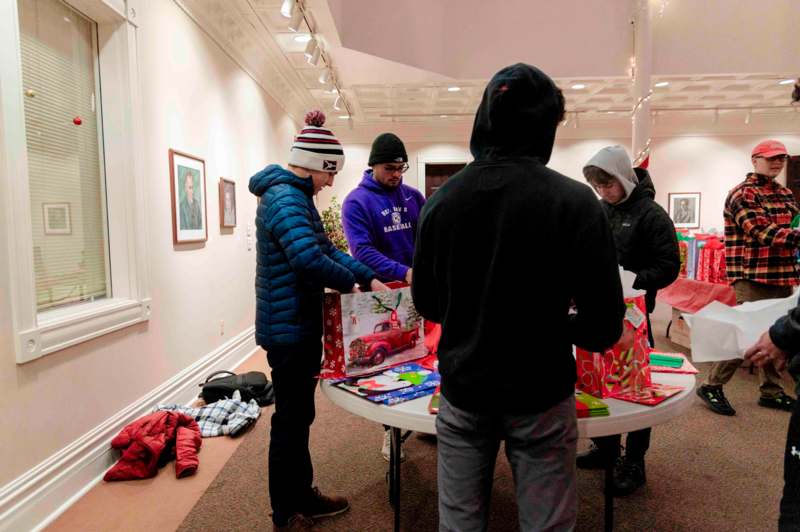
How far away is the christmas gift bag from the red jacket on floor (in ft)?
4.97

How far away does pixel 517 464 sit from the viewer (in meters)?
1.12

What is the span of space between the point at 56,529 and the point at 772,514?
315 centimetres

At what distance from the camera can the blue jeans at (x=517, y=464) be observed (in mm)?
1071

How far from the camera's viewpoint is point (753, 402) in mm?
3516

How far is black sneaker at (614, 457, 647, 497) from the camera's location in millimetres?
2320

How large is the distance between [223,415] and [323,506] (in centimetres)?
137

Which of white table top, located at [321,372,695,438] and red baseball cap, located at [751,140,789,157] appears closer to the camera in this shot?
white table top, located at [321,372,695,438]

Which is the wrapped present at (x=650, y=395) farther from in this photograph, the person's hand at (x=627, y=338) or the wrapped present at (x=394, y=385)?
the wrapped present at (x=394, y=385)

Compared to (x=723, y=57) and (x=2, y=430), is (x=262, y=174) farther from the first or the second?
(x=723, y=57)

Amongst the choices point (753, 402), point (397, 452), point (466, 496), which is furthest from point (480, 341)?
point (753, 402)

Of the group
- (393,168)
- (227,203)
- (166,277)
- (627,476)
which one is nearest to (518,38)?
(227,203)

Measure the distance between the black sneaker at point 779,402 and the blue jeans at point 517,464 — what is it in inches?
125

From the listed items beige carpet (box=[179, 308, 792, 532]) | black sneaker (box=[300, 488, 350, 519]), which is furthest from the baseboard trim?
black sneaker (box=[300, 488, 350, 519])

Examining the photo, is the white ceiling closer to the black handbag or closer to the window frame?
the window frame
